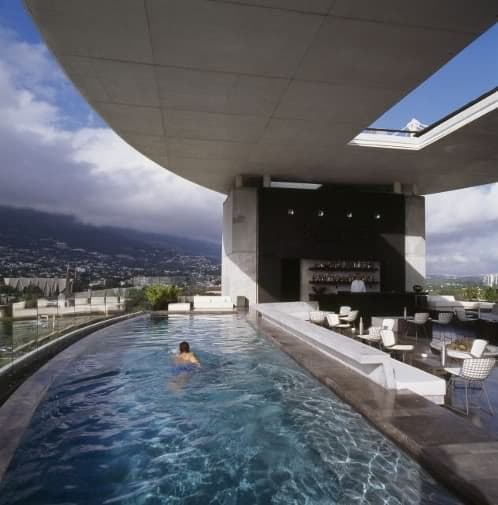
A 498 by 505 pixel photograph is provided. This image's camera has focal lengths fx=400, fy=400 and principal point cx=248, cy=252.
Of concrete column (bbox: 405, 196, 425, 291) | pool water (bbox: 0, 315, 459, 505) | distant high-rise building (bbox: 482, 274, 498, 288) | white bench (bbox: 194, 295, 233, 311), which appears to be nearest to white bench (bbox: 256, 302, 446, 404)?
pool water (bbox: 0, 315, 459, 505)

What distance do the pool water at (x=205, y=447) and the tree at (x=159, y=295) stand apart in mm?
9120

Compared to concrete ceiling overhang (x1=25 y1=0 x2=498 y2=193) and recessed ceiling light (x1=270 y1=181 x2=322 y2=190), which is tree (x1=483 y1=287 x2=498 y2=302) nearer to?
concrete ceiling overhang (x1=25 y1=0 x2=498 y2=193)

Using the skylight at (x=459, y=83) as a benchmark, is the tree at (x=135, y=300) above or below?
below

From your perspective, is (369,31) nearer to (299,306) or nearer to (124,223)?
(299,306)

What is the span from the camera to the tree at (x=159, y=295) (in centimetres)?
1544

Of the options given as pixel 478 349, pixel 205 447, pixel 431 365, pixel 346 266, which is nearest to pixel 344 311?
pixel 346 266

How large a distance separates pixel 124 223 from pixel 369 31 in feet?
560

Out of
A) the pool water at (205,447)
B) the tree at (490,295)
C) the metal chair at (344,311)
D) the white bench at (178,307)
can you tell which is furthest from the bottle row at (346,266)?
the pool water at (205,447)

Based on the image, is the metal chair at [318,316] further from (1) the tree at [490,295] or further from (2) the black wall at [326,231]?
(1) the tree at [490,295]

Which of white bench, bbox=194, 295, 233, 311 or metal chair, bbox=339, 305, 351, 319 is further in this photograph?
white bench, bbox=194, 295, 233, 311

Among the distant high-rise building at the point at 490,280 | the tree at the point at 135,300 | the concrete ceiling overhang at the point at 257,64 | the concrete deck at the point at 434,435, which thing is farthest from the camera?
the distant high-rise building at the point at 490,280

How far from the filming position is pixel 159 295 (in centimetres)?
1556

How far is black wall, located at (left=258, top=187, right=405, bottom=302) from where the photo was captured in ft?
51.1

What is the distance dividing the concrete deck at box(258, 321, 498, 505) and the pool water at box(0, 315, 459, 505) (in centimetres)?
11
